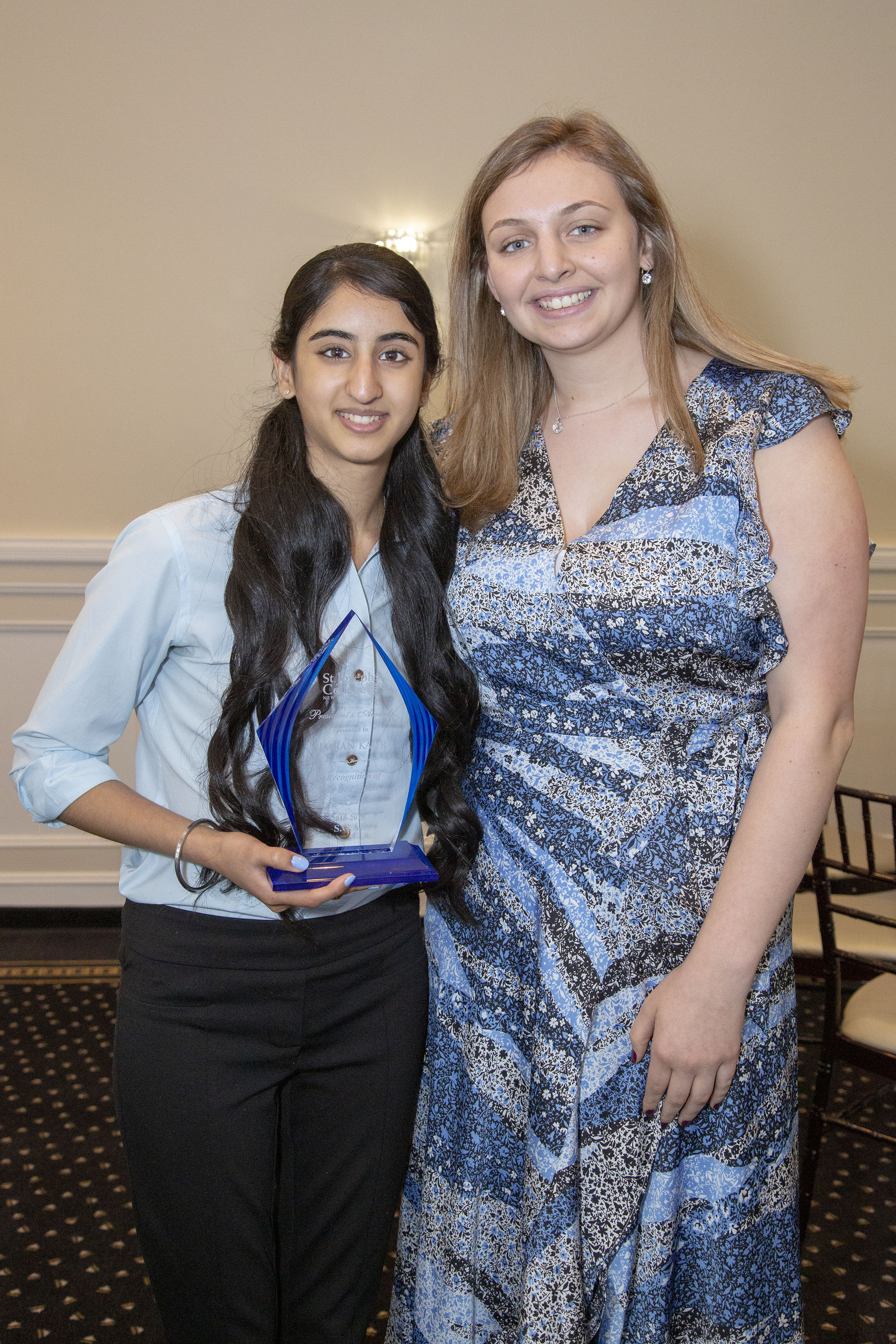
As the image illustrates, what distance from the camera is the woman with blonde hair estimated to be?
1271 millimetres

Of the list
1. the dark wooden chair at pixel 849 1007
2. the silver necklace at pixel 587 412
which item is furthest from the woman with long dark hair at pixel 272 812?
the dark wooden chair at pixel 849 1007

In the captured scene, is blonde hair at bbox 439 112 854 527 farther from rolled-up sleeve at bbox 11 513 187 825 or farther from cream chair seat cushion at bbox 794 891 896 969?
cream chair seat cushion at bbox 794 891 896 969

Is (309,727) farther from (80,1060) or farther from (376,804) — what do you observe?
(80,1060)

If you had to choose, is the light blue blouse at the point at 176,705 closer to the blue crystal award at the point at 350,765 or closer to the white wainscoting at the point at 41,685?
the blue crystal award at the point at 350,765

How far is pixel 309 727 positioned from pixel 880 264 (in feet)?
11.5

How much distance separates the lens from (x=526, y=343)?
1.63 m

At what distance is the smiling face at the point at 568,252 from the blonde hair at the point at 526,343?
0.03 metres

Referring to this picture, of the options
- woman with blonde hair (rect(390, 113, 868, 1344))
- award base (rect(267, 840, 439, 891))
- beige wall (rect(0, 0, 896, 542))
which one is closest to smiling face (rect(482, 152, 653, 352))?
woman with blonde hair (rect(390, 113, 868, 1344))

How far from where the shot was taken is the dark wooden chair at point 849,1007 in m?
2.17

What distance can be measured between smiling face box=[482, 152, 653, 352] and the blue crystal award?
487mm

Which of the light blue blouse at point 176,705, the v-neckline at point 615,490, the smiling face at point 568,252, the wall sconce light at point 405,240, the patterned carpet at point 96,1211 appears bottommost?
the patterned carpet at point 96,1211

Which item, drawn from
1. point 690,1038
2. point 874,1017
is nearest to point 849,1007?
point 874,1017

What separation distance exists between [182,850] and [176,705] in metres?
0.18

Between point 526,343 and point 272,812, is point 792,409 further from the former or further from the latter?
point 272,812
